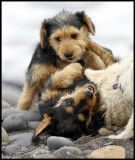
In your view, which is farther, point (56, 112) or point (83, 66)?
point (83, 66)

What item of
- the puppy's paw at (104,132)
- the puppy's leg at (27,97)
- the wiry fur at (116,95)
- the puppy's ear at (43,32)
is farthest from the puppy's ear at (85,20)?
the puppy's paw at (104,132)

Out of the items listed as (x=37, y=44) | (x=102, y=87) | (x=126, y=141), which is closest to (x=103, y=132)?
(x=102, y=87)

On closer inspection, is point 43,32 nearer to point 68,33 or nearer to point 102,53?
point 68,33

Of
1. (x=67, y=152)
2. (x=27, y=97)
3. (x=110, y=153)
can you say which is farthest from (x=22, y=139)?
(x=110, y=153)

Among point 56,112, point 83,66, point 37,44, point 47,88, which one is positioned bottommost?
point 56,112

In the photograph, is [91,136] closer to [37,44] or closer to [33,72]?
[33,72]
